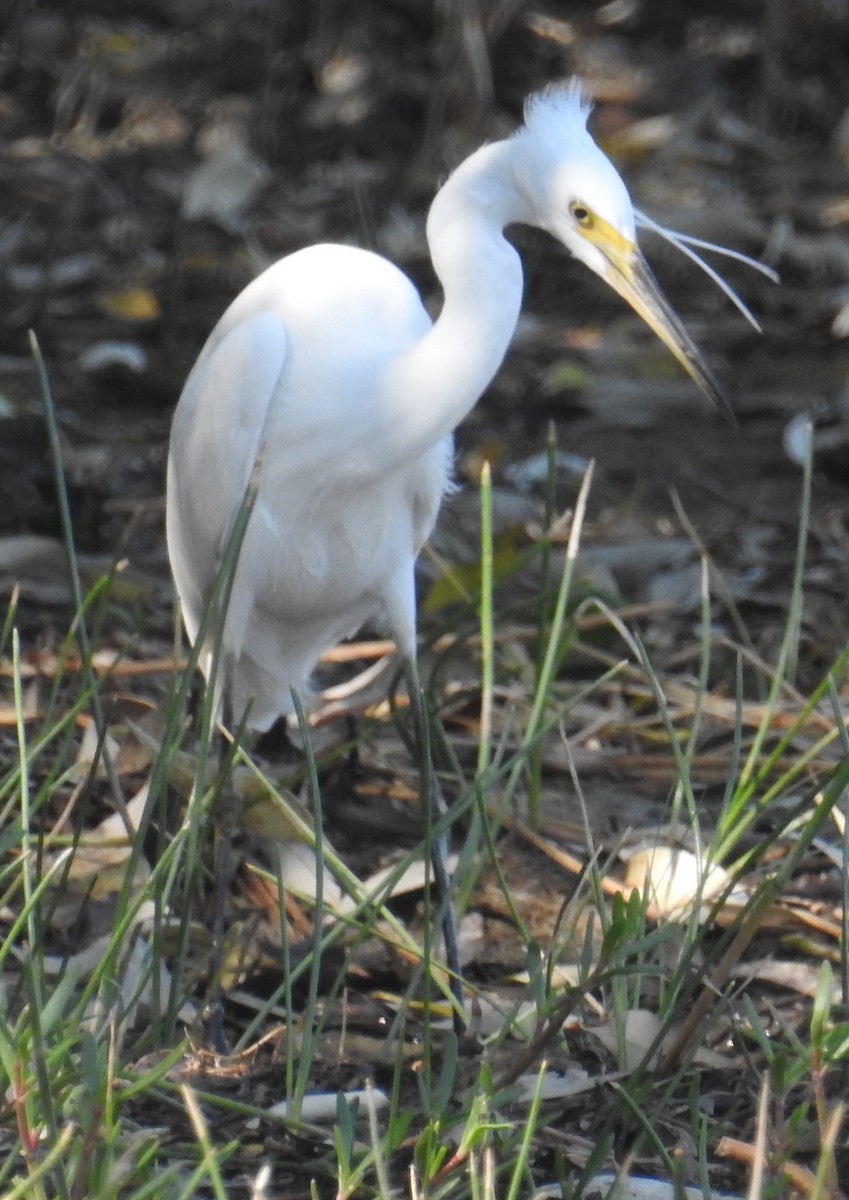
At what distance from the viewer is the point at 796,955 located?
79.7 inches

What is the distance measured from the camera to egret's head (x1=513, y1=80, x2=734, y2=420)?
180 cm

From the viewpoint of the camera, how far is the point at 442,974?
2.00 m

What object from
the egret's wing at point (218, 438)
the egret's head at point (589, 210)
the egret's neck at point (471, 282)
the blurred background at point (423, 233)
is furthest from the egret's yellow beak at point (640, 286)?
the blurred background at point (423, 233)

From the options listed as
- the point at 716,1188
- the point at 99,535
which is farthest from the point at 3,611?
the point at 716,1188

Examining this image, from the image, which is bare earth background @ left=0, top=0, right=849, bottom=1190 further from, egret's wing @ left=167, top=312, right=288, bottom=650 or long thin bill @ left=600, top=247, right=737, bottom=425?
long thin bill @ left=600, top=247, right=737, bottom=425

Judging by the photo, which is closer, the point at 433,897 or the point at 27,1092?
the point at 27,1092

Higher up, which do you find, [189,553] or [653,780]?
[189,553]

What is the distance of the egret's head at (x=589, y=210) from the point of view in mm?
1803

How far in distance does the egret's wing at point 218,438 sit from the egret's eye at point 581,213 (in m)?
0.44

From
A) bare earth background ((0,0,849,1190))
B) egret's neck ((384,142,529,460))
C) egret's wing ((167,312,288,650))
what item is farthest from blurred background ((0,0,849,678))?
egret's neck ((384,142,529,460))

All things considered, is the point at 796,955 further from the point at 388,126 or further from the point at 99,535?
the point at 388,126

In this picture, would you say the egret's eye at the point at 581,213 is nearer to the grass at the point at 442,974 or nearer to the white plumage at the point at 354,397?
the white plumage at the point at 354,397

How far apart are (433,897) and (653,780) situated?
390 millimetres

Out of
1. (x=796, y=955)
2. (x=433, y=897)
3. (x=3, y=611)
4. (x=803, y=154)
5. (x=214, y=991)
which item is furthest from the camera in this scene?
(x=803, y=154)
